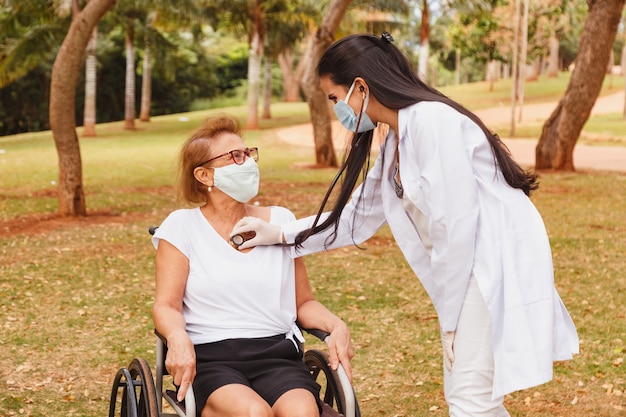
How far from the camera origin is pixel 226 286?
138 inches

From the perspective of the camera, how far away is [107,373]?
6020 millimetres

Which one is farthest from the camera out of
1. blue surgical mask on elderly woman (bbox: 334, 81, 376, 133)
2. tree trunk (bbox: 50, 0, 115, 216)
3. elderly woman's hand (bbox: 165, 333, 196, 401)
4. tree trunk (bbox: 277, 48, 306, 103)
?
tree trunk (bbox: 277, 48, 306, 103)

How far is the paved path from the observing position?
21.8m

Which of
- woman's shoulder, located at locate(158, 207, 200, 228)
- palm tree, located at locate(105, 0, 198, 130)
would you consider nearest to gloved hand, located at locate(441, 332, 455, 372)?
woman's shoulder, located at locate(158, 207, 200, 228)

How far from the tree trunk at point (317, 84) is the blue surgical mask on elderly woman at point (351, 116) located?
14.0 meters

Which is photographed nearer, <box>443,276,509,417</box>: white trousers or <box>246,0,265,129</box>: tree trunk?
<box>443,276,509,417</box>: white trousers

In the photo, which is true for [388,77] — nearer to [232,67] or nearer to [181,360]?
[181,360]

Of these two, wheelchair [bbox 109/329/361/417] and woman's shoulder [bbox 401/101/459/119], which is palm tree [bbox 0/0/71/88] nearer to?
wheelchair [bbox 109/329/361/417]

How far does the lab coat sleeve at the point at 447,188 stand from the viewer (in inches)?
109

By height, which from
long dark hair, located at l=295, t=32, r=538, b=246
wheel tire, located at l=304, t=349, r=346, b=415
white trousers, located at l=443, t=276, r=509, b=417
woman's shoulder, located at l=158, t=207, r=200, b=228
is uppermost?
long dark hair, located at l=295, t=32, r=538, b=246

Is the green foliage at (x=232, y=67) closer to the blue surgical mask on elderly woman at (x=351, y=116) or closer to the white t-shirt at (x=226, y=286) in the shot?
the white t-shirt at (x=226, y=286)

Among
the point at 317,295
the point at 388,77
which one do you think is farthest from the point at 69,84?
the point at 388,77

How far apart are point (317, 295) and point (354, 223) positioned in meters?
4.76

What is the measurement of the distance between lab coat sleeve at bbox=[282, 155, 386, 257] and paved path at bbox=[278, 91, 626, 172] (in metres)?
5.56
